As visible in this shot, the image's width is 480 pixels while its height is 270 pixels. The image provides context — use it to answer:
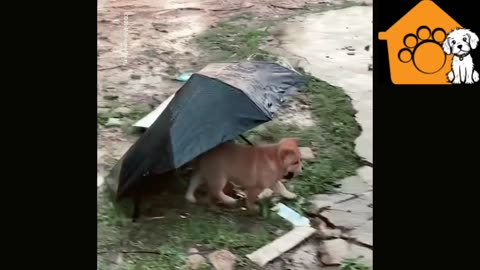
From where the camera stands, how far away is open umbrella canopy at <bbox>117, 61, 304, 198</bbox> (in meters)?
3.62

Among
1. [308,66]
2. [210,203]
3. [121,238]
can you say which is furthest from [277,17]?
[121,238]

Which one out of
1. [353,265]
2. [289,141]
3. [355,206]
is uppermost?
[289,141]

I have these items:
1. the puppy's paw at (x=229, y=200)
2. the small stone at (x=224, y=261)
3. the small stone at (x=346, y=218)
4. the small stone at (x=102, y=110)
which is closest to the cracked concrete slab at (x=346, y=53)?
the small stone at (x=346, y=218)

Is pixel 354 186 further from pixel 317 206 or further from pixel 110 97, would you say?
pixel 110 97

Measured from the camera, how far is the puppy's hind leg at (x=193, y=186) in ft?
12.3

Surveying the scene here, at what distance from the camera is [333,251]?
146 inches

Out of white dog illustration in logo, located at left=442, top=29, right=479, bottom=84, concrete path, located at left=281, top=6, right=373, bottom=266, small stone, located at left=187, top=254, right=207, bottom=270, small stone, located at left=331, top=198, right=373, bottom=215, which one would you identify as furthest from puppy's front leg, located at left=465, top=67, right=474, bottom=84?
small stone, located at left=187, top=254, right=207, bottom=270

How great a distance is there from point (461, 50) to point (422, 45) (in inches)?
6.4

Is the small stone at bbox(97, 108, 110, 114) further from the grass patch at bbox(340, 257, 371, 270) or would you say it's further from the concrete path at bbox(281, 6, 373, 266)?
the grass patch at bbox(340, 257, 371, 270)

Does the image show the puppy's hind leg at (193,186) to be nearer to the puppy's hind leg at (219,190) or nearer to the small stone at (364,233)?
the puppy's hind leg at (219,190)

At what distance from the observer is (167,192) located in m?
3.78

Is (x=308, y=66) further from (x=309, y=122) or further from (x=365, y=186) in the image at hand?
(x=365, y=186)

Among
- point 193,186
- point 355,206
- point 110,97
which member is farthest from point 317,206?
point 110,97

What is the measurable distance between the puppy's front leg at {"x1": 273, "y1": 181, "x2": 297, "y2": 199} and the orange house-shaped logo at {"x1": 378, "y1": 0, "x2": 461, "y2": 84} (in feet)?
2.06
